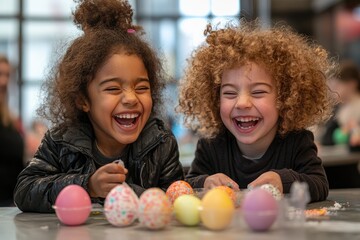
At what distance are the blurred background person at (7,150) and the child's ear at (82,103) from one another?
1829mm

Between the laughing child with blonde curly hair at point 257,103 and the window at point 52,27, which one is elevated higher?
the window at point 52,27

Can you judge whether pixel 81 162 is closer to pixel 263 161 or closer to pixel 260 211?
pixel 263 161

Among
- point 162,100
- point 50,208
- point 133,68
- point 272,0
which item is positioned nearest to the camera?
point 50,208

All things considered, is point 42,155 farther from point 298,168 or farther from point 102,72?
point 298,168

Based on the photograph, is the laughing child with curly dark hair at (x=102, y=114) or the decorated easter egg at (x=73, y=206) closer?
the decorated easter egg at (x=73, y=206)

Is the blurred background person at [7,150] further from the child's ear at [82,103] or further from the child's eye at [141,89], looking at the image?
the child's eye at [141,89]

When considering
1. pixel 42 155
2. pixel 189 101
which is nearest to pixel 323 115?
pixel 189 101

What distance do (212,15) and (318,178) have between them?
6.71 meters

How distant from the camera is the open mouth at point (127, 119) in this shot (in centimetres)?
181

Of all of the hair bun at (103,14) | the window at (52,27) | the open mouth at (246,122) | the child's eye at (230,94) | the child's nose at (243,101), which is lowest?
the open mouth at (246,122)

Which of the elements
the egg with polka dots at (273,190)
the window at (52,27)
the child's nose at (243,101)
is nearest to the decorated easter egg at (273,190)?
the egg with polka dots at (273,190)

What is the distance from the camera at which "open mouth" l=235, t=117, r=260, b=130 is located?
1894 mm

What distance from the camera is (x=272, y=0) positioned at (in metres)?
9.78

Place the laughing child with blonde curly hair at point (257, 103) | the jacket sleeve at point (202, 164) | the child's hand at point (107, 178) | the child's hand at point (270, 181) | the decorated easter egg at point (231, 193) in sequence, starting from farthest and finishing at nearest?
1. the jacket sleeve at point (202, 164)
2. the laughing child with blonde curly hair at point (257, 103)
3. the child's hand at point (270, 181)
4. the child's hand at point (107, 178)
5. the decorated easter egg at point (231, 193)
